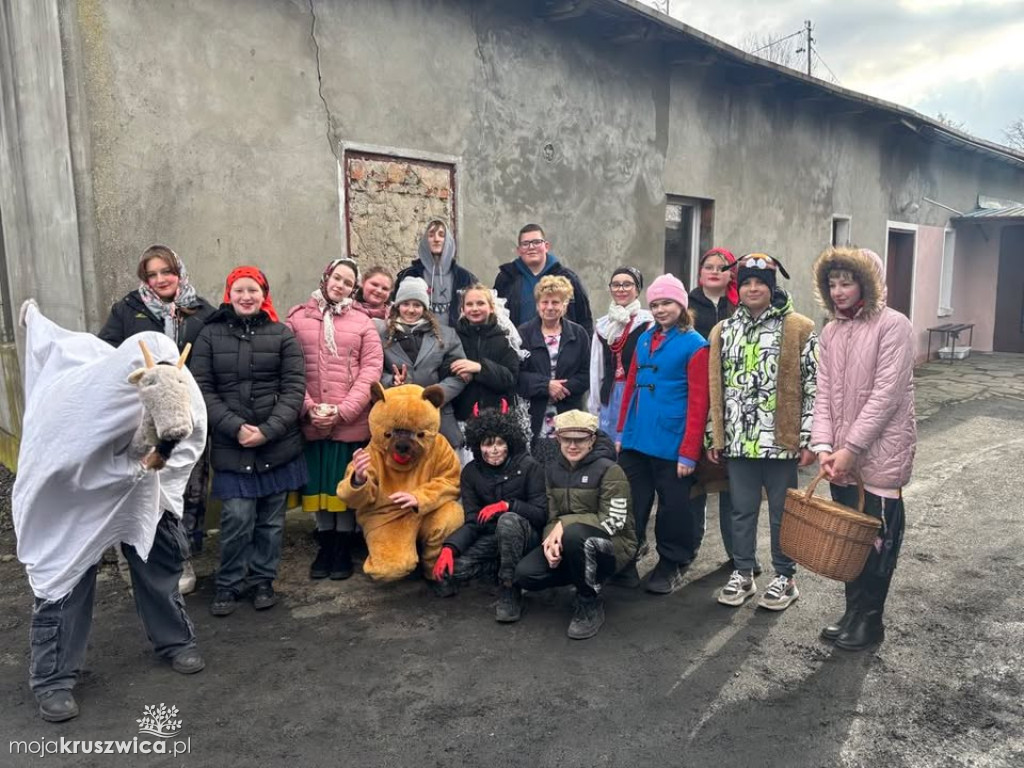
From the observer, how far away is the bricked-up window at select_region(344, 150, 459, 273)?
241 inches

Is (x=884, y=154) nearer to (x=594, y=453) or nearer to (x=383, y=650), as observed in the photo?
(x=594, y=453)

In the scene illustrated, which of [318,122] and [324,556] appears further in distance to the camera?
[318,122]

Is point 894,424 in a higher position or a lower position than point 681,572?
higher

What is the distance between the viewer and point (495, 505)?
14.2 ft

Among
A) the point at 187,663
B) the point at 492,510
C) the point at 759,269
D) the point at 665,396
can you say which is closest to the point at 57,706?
the point at 187,663

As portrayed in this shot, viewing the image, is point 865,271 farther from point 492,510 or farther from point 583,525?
point 492,510

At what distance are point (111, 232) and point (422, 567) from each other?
2.95 meters

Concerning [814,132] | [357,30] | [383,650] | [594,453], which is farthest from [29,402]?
[814,132]

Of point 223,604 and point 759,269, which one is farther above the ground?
point 759,269

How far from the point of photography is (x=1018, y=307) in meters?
16.0

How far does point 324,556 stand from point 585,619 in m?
1.77

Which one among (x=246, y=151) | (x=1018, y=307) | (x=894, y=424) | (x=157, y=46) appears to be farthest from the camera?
(x=1018, y=307)

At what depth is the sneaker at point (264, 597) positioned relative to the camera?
4219 millimetres

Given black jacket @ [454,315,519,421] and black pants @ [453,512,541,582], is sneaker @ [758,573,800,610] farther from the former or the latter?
black jacket @ [454,315,519,421]
